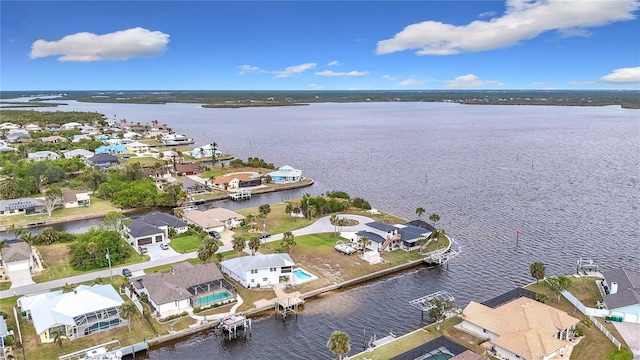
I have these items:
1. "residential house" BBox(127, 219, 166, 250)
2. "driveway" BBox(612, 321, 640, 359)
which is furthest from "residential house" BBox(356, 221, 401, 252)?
"residential house" BBox(127, 219, 166, 250)

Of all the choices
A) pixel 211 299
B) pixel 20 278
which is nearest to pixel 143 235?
pixel 20 278

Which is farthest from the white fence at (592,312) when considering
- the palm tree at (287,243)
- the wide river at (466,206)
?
the palm tree at (287,243)

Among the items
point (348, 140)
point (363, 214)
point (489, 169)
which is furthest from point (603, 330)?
point (348, 140)

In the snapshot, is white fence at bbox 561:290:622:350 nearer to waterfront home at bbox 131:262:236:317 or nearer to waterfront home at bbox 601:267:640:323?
waterfront home at bbox 601:267:640:323

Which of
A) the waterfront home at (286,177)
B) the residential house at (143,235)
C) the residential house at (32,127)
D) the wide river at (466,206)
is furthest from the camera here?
the residential house at (32,127)

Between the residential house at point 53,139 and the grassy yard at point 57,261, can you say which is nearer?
the grassy yard at point 57,261

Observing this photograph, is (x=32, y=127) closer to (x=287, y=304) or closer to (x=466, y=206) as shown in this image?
(x=466, y=206)

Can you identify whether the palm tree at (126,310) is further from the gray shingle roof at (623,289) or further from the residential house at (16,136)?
the residential house at (16,136)

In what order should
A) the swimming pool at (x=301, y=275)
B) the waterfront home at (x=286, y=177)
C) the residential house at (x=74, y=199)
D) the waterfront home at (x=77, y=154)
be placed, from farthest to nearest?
the waterfront home at (x=77, y=154), the waterfront home at (x=286, y=177), the residential house at (x=74, y=199), the swimming pool at (x=301, y=275)
